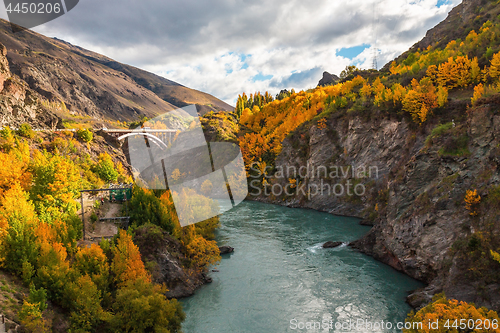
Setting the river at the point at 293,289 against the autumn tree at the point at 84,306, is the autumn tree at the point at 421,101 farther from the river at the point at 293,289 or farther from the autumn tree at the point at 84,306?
the autumn tree at the point at 84,306

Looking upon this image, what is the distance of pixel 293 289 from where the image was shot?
21.3 m

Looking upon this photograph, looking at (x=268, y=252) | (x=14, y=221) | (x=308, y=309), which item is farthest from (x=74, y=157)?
(x=308, y=309)

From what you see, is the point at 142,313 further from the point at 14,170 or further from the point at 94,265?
the point at 14,170

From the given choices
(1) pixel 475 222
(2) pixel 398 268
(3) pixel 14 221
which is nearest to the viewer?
(3) pixel 14 221

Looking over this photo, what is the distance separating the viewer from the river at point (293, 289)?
57.7 feet

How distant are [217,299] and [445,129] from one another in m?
24.9

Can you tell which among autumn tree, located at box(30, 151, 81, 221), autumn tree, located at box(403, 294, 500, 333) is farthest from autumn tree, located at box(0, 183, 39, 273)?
autumn tree, located at box(403, 294, 500, 333)

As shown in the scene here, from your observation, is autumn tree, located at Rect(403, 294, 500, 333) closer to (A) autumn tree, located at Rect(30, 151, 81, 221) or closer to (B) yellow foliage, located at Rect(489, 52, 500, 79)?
(A) autumn tree, located at Rect(30, 151, 81, 221)

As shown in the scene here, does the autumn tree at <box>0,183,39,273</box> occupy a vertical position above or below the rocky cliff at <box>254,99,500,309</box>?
above

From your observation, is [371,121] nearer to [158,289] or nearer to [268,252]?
[268,252]

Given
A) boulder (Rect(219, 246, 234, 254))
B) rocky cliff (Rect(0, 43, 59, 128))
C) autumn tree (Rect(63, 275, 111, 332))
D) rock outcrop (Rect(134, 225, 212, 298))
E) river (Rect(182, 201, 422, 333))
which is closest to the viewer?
autumn tree (Rect(63, 275, 111, 332))

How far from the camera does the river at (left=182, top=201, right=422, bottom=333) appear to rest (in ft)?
57.7

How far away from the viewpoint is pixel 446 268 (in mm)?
18172

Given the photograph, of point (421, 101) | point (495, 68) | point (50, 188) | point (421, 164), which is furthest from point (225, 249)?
point (495, 68)
